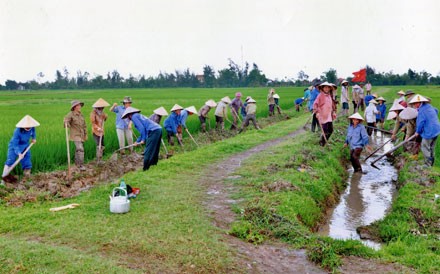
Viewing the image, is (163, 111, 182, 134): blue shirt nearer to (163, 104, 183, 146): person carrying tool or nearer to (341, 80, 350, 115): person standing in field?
(163, 104, 183, 146): person carrying tool

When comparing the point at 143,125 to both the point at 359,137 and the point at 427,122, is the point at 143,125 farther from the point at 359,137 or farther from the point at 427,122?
the point at 427,122

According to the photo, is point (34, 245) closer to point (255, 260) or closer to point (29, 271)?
point (29, 271)

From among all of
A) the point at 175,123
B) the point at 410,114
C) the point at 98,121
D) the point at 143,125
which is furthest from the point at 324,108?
the point at 98,121

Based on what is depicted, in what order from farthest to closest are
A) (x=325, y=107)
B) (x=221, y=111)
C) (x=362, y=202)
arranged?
(x=221, y=111)
(x=325, y=107)
(x=362, y=202)

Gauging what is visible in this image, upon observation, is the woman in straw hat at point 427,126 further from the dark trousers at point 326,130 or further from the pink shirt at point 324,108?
the dark trousers at point 326,130

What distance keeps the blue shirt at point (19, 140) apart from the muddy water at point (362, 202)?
5.45 metres

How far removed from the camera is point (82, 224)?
4.86 metres

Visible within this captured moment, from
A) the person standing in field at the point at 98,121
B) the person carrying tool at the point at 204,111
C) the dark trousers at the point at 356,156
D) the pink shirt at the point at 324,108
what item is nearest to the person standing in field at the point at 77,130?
the person standing in field at the point at 98,121

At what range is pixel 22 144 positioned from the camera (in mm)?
7418

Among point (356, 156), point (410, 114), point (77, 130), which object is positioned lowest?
point (356, 156)

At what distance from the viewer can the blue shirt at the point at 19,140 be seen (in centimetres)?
723

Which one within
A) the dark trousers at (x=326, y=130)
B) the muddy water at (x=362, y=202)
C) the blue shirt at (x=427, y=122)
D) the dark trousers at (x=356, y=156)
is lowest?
the muddy water at (x=362, y=202)

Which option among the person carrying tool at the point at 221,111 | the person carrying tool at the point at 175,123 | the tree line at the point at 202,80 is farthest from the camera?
the tree line at the point at 202,80

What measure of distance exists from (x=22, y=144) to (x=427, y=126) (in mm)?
7606
